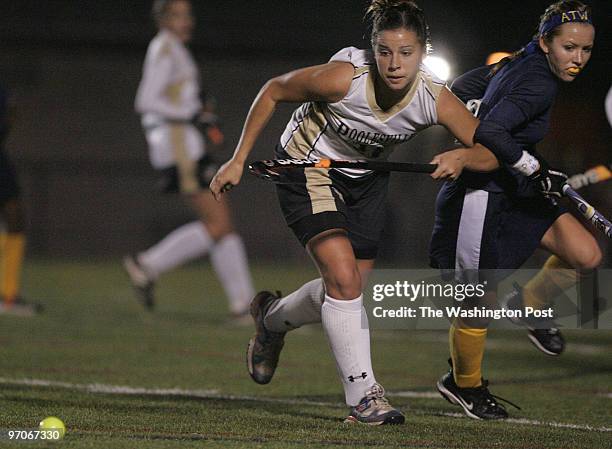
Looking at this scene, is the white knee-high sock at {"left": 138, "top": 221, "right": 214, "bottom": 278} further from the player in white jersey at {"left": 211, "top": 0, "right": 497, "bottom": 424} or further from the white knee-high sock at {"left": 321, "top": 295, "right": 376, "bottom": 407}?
the white knee-high sock at {"left": 321, "top": 295, "right": 376, "bottom": 407}

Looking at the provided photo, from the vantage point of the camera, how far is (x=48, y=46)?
2178cm

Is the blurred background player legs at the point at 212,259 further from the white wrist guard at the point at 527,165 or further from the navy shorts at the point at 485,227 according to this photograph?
the white wrist guard at the point at 527,165

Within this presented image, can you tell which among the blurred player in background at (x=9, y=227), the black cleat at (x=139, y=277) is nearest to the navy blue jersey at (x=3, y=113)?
the blurred player in background at (x=9, y=227)

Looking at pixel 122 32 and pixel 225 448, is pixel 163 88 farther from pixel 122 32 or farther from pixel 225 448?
pixel 122 32

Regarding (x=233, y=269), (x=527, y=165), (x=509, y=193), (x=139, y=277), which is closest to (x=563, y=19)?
(x=527, y=165)

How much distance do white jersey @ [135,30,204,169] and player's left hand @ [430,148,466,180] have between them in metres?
5.61

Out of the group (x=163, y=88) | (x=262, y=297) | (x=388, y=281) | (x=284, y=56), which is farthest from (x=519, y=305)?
(x=284, y=56)

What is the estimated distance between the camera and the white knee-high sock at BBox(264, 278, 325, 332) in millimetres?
5401

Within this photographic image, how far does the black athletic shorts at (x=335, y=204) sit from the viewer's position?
5.02m

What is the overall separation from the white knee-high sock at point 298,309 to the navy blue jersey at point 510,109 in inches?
34.1

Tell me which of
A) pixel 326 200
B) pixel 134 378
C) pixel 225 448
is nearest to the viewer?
pixel 225 448

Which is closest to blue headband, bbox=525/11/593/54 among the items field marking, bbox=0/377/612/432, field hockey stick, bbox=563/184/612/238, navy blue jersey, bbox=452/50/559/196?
navy blue jersey, bbox=452/50/559/196

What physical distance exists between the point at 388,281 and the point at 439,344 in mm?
2995

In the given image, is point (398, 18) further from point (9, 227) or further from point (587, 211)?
point (9, 227)
